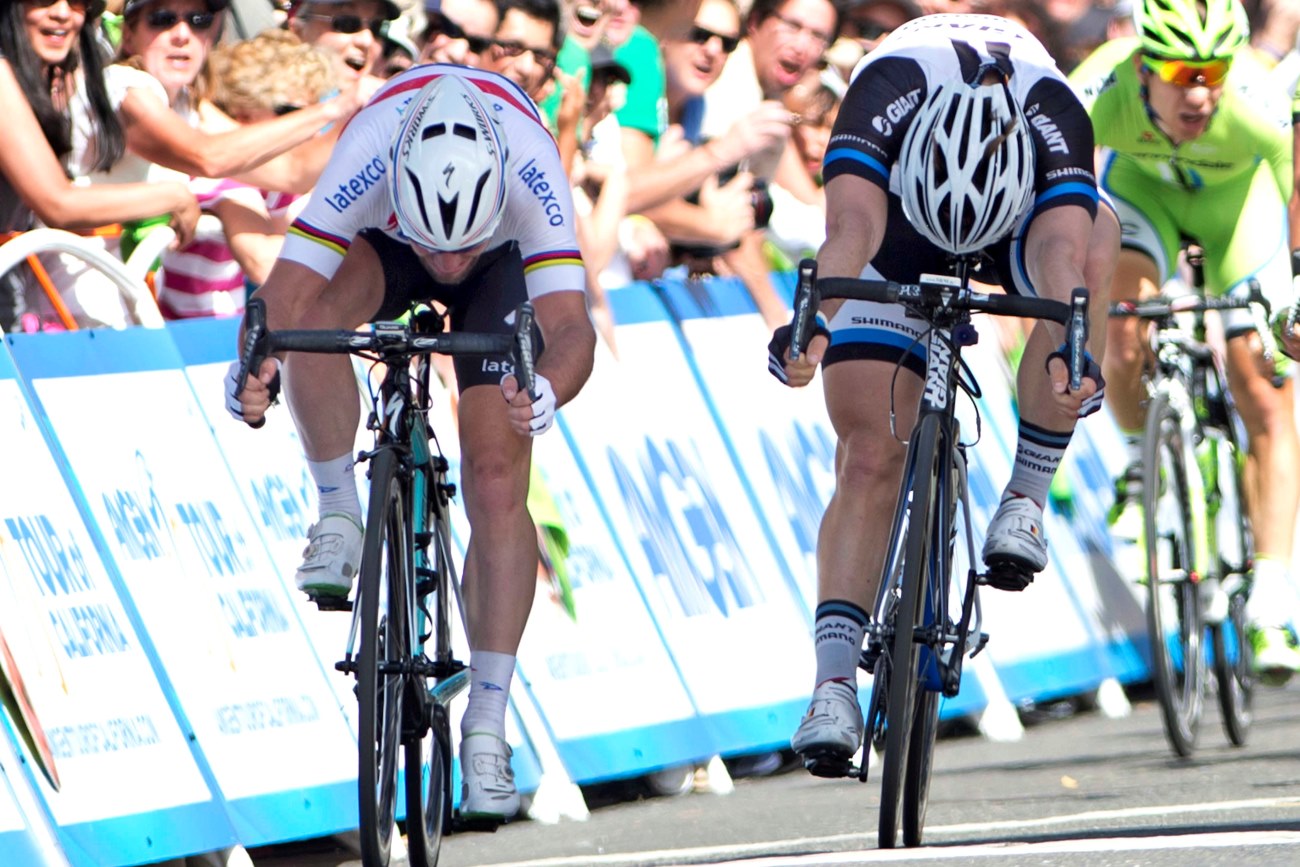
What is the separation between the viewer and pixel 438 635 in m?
6.82

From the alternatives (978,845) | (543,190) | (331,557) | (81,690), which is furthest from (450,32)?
(978,845)

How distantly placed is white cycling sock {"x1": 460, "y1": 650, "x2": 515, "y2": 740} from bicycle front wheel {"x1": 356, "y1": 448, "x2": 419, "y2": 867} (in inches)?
10.1

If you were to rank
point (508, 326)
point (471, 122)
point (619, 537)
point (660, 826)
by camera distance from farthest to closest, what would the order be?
point (619, 537) → point (660, 826) → point (508, 326) → point (471, 122)

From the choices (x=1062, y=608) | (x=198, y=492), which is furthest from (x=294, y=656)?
(x=1062, y=608)

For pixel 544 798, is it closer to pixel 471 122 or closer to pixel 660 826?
pixel 660 826

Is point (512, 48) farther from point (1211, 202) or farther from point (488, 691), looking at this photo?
point (488, 691)

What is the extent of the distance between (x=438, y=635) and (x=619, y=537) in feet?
8.56

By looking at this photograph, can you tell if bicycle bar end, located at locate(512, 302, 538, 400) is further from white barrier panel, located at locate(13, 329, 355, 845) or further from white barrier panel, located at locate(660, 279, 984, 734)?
white barrier panel, located at locate(660, 279, 984, 734)

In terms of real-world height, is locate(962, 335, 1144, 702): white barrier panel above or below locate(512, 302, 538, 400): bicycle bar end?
below

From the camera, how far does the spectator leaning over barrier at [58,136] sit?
312 inches

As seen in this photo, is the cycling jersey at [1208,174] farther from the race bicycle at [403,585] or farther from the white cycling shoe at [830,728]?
the race bicycle at [403,585]

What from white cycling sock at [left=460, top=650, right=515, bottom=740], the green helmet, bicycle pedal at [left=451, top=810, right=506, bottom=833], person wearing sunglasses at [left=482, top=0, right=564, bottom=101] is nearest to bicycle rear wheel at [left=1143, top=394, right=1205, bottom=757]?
the green helmet

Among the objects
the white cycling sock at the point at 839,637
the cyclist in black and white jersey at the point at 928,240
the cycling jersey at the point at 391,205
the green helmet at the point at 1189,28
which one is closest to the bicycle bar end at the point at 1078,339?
the cyclist in black and white jersey at the point at 928,240

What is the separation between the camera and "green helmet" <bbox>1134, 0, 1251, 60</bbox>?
9484mm
